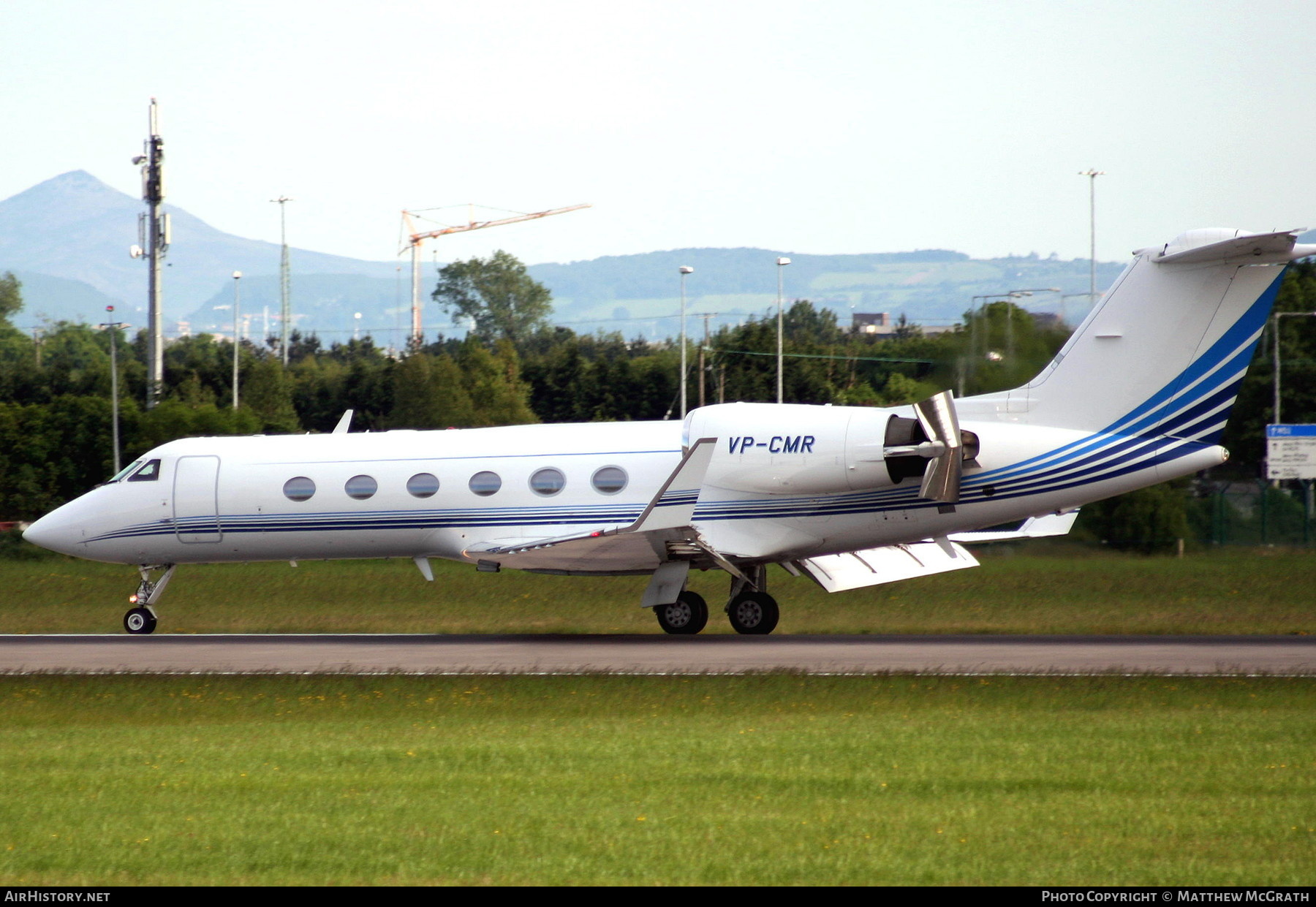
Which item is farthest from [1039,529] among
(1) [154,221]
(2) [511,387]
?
(2) [511,387]

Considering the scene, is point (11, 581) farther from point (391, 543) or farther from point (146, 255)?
point (146, 255)

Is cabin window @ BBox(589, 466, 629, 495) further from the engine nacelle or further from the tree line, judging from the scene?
the tree line

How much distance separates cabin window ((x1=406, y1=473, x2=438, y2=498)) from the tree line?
13192 millimetres

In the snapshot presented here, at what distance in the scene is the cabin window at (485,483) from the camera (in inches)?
888

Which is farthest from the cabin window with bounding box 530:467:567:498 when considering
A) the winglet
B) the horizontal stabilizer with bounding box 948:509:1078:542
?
the horizontal stabilizer with bounding box 948:509:1078:542

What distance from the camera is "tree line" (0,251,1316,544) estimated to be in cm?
3553

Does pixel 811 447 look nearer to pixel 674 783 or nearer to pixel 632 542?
pixel 632 542

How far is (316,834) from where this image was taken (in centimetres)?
905

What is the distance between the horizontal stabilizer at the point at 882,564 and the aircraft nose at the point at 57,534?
11.7m

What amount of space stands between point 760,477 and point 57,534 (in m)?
11.6

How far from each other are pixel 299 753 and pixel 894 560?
1250 cm

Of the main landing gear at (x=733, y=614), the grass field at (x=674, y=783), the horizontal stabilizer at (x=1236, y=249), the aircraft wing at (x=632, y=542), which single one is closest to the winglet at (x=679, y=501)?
the aircraft wing at (x=632, y=542)

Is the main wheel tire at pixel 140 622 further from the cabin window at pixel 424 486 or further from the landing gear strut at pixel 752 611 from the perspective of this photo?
the landing gear strut at pixel 752 611

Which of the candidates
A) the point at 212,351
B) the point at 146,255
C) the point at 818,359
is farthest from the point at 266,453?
the point at 212,351
